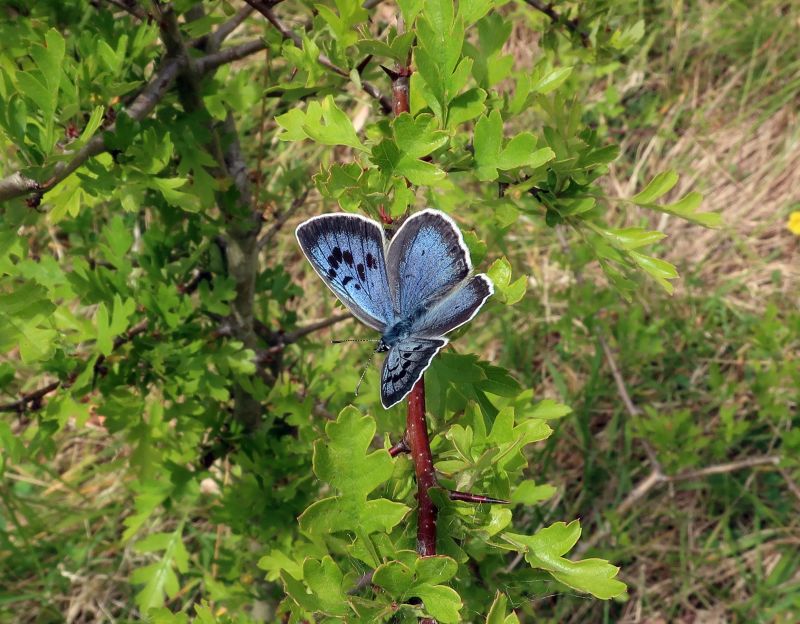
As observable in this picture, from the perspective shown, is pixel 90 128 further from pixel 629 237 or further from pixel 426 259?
pixel 629 237

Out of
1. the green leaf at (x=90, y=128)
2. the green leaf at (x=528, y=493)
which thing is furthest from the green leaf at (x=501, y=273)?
the green leaf at (x=90, y=128)

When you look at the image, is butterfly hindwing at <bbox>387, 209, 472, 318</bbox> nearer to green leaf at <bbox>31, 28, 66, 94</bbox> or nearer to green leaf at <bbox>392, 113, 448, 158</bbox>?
green leaf at <bbox>392, 113, 448, 158</bbox>

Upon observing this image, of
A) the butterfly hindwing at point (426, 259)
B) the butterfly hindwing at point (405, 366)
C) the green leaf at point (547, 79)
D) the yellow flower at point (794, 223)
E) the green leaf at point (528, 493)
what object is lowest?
the yellow flower at point (794, 223)

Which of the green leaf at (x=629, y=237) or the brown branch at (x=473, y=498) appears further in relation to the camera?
the green leaf at (x=629, y=237)

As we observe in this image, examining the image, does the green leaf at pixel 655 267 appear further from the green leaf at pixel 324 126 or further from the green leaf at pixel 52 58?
the green leaf at pixel 52 58

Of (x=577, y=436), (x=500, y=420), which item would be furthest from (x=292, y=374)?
(x=577, y=436)

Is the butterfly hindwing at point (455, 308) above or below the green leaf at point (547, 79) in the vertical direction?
below
